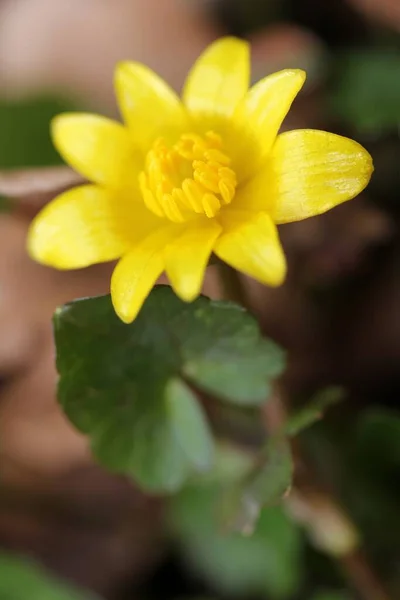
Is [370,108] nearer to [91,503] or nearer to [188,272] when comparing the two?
[188,272]

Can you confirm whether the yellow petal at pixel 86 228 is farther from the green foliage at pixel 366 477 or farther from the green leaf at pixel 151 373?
the green foliage at pixel 366 477

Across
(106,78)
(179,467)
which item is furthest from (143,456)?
(106,78)

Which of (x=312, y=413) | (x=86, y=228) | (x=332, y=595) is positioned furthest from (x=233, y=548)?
(x=86, y=228)

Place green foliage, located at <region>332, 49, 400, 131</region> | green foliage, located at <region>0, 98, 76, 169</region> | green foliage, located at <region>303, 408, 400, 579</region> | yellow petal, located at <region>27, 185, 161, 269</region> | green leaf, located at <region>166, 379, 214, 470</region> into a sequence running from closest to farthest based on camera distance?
yellow petal, located at <region>27, 185, 161, 269</region>
green leaf, located at <region>166, 379, 214, 470</region>
green foliage, located at <region>303, 408, 400, 579</region>
green foliage, located at <region>332, 49, 400, 131</region>
green foliage, located at <region>0, 98, 76, 169</region>

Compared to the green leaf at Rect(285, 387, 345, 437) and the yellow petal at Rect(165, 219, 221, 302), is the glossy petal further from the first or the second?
the green leaf at Rect(285, 387, 345, 437)

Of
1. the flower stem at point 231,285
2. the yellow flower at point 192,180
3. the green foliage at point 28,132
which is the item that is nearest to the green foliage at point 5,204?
the green foliage at point 28,132

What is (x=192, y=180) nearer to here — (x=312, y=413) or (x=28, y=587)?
(x=312, y=413)

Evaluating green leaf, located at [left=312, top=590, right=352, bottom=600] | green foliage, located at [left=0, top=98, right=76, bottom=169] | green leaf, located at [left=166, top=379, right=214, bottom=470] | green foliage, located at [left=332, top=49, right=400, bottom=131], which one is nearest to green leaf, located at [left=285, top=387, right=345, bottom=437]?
green leaf, located at [left=166, top=379, right=214, bottom=470]
